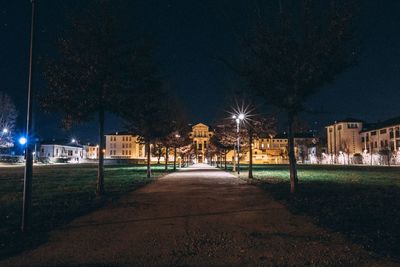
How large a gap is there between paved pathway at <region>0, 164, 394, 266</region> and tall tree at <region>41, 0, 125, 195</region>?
265 inches

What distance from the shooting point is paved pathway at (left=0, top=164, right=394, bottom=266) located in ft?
20.9

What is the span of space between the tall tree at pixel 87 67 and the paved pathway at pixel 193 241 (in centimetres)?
673

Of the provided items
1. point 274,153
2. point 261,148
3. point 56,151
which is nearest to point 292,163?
point 274,153

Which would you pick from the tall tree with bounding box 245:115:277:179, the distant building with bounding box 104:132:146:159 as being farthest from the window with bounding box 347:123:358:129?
the tall tree with bounding box 245:115:277:179

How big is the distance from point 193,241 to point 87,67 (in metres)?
11.4

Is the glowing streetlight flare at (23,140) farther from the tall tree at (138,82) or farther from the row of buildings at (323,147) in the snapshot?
the row of buildings at (323,147)

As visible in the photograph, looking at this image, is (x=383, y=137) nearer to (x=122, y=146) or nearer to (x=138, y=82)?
(x=138, y=82)

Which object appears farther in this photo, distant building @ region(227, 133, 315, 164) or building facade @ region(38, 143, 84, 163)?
building facade @ region(38, 143, 84, 163)

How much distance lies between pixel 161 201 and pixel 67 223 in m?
5.19

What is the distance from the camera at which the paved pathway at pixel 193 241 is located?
6379 mm

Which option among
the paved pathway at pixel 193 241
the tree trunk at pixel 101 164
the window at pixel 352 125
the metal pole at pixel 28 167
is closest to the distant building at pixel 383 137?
the window at pixel 352 125

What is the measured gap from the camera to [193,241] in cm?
776

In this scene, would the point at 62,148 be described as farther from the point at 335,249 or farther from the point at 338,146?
the point at 335,249

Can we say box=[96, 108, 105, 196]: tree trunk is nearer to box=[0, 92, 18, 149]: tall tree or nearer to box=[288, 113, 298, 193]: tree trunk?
box=[288, 113, 298, 193]: tree trunk
